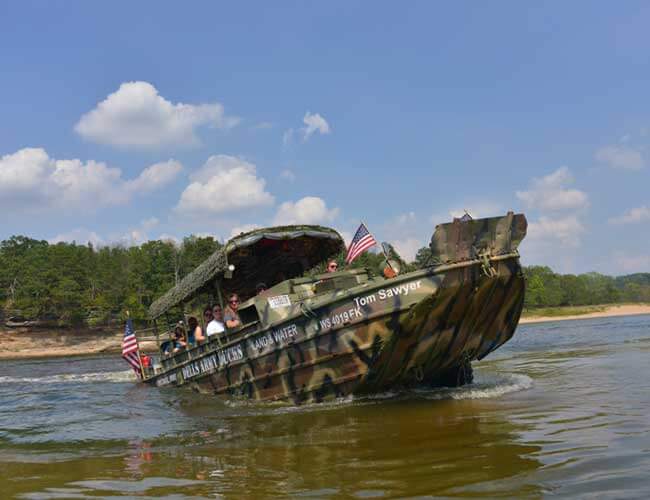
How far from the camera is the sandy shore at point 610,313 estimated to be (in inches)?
2571

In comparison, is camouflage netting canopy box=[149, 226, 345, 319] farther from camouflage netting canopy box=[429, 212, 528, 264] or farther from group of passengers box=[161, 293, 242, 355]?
camouflage netting canopy box=[429, 212, 528, 264]

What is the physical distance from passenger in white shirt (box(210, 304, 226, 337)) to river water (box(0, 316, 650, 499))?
1.24 meters

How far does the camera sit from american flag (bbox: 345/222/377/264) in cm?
983

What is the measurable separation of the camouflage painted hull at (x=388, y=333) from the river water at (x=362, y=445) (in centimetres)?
42

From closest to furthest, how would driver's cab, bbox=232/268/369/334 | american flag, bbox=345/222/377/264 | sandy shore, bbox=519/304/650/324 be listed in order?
driver's cab, bbox=232/268/369/334 < american flag, bbox=345/222/377/264 < sandy shore, bbox=519/304/650/324

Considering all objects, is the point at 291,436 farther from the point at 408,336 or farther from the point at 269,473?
the point at 408,336

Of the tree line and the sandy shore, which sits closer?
the tree line

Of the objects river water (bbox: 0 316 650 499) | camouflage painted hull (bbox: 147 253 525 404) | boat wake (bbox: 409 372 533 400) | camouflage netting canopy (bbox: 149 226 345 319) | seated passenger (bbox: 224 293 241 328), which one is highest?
camouflage netting canopy (bbox: 149 226 345 319)

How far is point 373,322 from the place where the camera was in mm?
7938

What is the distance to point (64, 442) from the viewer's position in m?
7.52

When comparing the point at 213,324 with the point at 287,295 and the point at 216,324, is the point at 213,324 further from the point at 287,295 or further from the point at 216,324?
the point at 287,295

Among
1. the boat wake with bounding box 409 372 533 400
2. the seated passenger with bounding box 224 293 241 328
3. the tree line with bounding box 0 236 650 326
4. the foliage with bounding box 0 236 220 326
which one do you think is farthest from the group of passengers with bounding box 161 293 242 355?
the foliage with bounding box 0 236 220 326

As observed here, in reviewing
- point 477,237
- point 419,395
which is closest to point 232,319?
point 419,395

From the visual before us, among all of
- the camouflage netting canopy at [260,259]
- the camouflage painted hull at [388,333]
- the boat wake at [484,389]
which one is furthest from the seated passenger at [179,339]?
the boat wake at [484,389]
